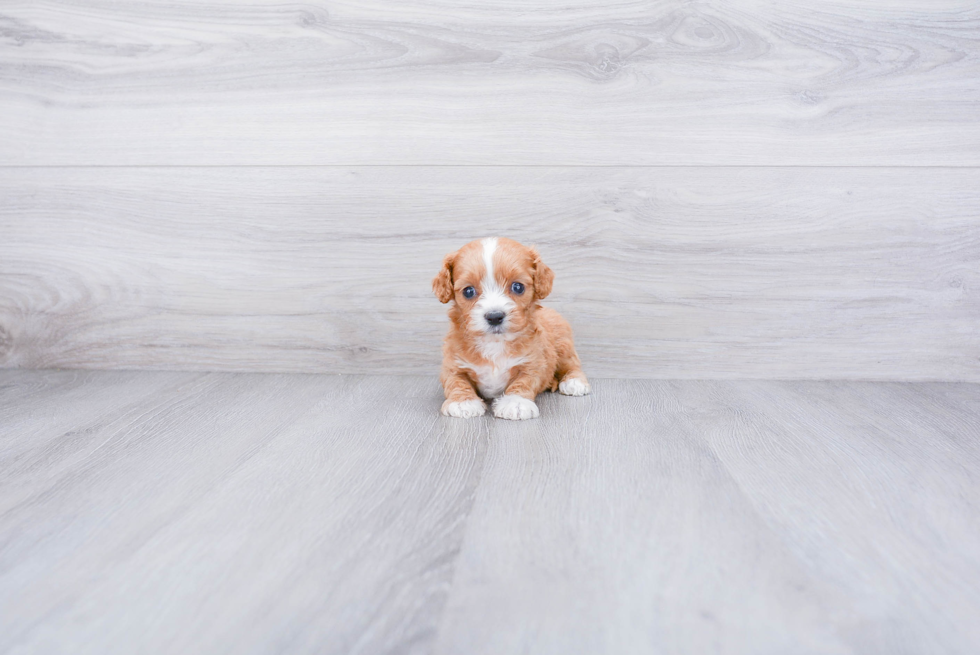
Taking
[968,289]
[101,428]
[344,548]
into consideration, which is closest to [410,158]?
[101,428]

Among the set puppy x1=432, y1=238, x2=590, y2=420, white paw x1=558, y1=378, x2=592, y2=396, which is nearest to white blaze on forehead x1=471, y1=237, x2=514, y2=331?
puppy x1=432, y1=238, x2=590, y2=420

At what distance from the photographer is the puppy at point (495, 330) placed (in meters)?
1.19

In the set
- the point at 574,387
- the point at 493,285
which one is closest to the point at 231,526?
A: the point at 493,285

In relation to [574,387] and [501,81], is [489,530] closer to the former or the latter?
[574,387]

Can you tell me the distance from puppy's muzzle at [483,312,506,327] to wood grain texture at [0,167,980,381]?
0.36 m

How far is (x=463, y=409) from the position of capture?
1.21m

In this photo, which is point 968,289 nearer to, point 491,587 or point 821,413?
point 821,413

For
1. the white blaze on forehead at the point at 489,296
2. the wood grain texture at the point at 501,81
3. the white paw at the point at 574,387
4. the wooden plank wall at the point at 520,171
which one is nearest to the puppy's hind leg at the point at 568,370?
the white paw at the point at 574,387

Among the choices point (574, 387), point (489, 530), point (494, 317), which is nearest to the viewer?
point (489, 530)

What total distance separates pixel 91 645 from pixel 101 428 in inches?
28.0

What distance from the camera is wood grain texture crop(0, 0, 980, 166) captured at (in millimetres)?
1438

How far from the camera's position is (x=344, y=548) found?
2.26ft

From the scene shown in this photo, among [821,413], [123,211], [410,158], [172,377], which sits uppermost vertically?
[410,158]

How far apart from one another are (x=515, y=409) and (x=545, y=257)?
17.7 inches
